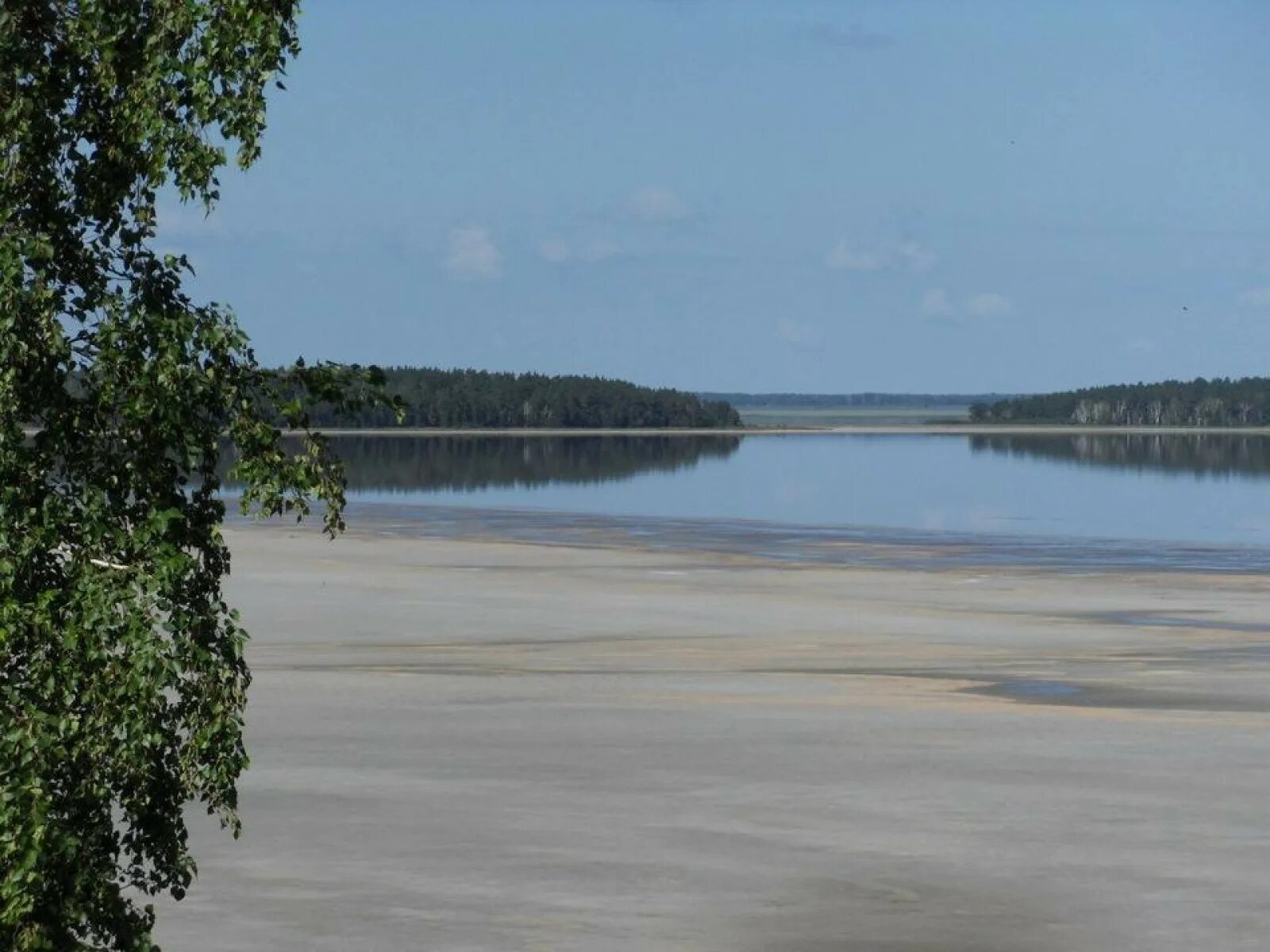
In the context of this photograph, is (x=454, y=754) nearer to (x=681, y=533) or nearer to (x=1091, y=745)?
(x=1091, y=745)

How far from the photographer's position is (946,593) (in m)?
31.0

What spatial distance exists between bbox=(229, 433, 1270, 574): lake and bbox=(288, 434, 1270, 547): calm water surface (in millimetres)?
95

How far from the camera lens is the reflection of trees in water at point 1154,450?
3433 inches

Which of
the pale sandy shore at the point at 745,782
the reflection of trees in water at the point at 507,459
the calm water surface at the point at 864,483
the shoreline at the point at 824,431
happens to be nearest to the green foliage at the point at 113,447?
the pale sandy shore at the point at 745,782

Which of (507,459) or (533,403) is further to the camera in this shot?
(533,403)

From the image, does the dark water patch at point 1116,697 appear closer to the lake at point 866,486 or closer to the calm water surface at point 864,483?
the lake at point 866,486

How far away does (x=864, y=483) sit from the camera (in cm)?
7312

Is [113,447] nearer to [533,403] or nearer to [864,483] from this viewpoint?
[864,483]

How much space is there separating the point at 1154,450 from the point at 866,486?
1786 inches

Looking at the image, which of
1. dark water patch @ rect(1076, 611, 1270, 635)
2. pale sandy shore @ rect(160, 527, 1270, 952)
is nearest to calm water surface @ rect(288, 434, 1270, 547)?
dark water patch @ rect(1076, 611, 1270, 635)

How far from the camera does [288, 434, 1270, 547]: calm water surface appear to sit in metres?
52.1

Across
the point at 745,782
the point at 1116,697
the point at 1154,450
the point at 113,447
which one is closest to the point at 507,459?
the point at 1154,450

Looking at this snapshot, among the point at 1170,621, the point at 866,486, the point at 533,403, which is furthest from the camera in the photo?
the point at 533,403

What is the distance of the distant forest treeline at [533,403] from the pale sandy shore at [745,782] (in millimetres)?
115398
